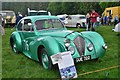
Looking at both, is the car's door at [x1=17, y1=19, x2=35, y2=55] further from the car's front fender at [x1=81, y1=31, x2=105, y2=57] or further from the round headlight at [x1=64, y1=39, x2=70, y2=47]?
the car's front fender at [x1=81, y1=31, x2=105, y2=57]

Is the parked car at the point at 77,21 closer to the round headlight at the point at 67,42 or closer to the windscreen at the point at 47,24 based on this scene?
the windscreen at the point at 47,24

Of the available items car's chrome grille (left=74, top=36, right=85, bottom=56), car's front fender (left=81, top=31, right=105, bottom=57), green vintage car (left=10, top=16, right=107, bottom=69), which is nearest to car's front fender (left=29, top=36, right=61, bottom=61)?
green vintage car (left=10, top=16, right=107, bottom=69)

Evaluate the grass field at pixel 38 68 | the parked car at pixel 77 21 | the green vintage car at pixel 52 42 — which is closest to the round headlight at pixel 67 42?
the green vintage car at pixel 52 42

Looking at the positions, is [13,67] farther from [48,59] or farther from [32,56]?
[48,59]

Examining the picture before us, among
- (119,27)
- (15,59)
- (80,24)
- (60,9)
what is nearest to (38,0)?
(60,9)

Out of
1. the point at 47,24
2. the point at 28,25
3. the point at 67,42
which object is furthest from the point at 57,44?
the point at 28,25

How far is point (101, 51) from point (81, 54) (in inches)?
29.7

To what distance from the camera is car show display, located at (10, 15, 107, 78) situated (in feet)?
16.3

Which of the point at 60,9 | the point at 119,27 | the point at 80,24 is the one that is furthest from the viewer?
the point at 60,9

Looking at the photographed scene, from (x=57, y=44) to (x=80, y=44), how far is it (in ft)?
2.15

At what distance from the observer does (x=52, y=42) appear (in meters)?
5.68

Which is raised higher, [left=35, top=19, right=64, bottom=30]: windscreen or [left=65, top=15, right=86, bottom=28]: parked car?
[left=35, top=19, right=64, bottom=30]: windscreen

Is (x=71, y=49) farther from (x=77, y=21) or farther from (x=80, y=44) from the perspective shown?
(x=77, y=21)

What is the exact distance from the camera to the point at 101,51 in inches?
246
